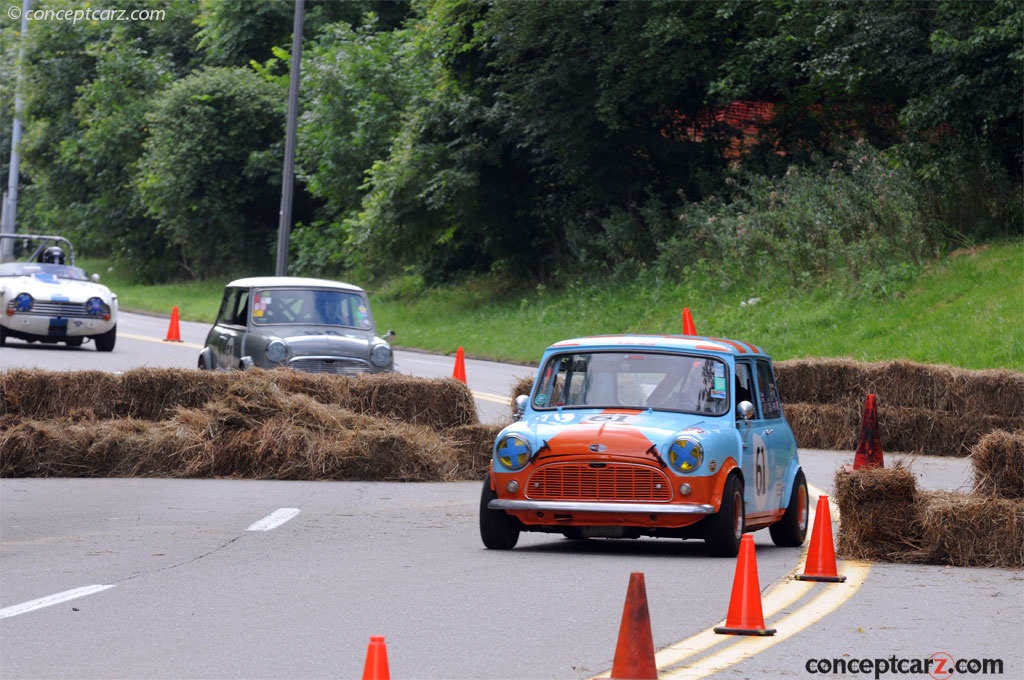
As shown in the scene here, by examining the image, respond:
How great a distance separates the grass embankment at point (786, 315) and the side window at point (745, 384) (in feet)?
40.2

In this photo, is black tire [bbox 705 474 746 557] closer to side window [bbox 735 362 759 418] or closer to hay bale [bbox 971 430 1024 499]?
side window [bbox 735 362 759 418]

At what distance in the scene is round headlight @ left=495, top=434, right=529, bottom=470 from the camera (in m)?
11.0

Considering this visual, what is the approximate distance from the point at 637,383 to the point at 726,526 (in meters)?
1.44

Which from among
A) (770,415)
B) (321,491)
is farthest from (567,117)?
(770,415)

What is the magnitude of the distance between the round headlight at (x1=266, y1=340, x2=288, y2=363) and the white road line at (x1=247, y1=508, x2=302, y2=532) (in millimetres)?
6000

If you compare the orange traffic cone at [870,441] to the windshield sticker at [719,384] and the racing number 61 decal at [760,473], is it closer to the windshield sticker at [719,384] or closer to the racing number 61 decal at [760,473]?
the racing number 61 decal at [760,473]

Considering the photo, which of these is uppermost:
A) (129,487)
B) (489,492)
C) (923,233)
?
(923,233)

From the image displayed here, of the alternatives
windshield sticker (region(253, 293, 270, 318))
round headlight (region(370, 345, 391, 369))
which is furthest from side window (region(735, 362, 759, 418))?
windshield sticker (region(253, 293, 270, 318))

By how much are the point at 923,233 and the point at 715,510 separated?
2171 cm

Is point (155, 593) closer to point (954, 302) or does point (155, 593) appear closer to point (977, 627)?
point (977, 627)

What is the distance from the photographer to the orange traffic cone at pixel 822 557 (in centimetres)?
955

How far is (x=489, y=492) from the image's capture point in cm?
1110

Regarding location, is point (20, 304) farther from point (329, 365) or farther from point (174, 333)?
point (329, 365)

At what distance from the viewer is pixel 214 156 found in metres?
57.7
